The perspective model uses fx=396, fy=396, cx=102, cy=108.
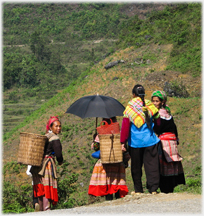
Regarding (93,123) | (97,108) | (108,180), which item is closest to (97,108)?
(97,108)

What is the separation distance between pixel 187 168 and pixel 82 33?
62642 mm

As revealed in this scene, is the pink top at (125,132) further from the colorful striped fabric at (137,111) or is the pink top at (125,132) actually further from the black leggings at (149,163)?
the black leggings at (149,163)

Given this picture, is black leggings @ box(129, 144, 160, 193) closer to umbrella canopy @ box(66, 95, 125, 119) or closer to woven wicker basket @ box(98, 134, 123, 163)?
woven wicker basket @ box(98, 134, 123, 163)

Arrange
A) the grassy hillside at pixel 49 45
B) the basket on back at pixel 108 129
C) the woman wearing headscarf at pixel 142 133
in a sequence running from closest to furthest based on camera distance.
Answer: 1. the woman wearing headscarf at pixel 142 133
2. the basket on back at pixel 108 129
3. the grassy hillside at pixel 49 45

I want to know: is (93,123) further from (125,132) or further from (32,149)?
(32,149)

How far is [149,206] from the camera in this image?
152 inches

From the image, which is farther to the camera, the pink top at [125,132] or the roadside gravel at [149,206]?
the pink top at [125,132]

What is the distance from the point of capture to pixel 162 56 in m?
20.5

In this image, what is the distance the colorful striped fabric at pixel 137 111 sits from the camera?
4.33 metres

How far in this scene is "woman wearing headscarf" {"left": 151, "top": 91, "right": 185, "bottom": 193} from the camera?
4516 mm

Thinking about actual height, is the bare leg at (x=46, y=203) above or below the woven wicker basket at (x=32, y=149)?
below

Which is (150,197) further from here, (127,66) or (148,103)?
(127,66)

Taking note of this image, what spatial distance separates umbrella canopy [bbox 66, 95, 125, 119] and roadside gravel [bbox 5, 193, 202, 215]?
1057 millimetres

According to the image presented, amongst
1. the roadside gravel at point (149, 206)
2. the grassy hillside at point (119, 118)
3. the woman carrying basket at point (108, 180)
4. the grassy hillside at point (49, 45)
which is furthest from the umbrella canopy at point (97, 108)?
the grassy hillside at point (49, 45)
